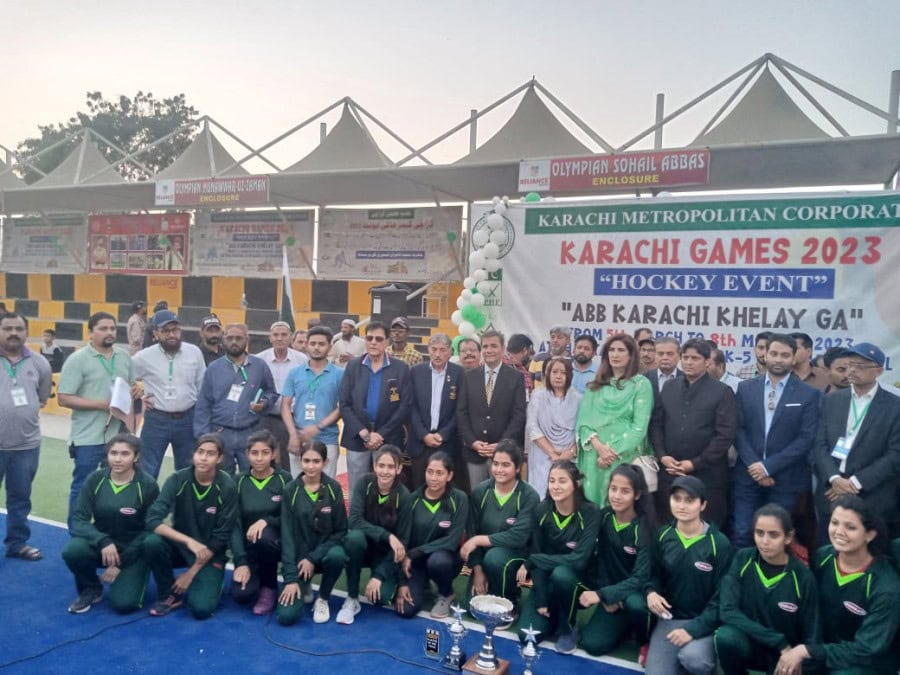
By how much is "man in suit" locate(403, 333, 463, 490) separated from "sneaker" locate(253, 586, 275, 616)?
49.8 inches

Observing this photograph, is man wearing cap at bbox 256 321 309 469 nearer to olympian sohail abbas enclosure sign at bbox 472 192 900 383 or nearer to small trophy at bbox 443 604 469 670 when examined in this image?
olympian sohail abbas enclosure sign at bbox 472 192 900 383

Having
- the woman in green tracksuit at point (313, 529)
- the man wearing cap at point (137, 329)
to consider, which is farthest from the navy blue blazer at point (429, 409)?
the man wearing cap at point (137, 329)

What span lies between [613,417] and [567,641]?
4.44 feet

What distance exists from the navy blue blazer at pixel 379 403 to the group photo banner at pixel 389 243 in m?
4.42

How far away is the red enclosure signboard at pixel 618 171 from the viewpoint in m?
6.54

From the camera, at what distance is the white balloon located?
6.30m

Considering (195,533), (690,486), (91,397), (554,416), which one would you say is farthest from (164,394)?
(690,486)

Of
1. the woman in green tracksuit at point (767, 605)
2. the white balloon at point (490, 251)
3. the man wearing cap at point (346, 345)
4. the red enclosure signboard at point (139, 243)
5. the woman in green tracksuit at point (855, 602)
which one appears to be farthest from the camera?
the red enclosure signboard at point (139, 243)

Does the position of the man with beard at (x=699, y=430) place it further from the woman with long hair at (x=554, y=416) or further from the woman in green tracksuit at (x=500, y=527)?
the woman in green tracksuit at (x=500, y=527)

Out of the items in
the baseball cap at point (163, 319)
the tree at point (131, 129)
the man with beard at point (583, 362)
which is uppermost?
the tree at point (131, 129)

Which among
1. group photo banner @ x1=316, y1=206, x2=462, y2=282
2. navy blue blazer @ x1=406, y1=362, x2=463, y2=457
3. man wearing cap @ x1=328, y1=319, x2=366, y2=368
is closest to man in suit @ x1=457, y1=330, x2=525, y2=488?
navy blue blazer @ x1=406, y1=362, x2=463, y2=457

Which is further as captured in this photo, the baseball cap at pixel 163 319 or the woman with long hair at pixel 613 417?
the baseball cap at pixel 163 319

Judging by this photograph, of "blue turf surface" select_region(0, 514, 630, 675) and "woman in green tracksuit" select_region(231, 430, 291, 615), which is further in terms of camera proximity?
"woman in green tracksuit" select_region(231, 430, 291, 615)

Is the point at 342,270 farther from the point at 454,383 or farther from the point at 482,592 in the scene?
the point at 482,592
